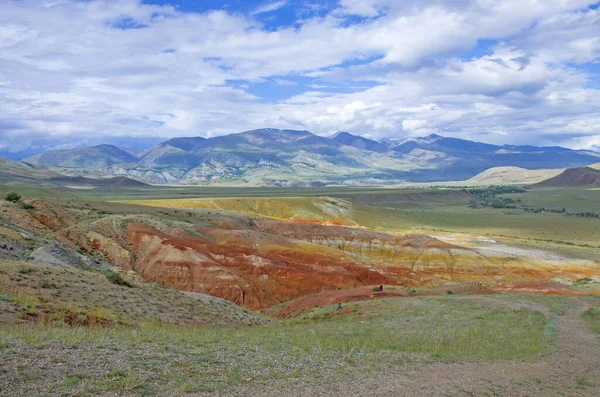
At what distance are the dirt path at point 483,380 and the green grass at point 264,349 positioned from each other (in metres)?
0.77

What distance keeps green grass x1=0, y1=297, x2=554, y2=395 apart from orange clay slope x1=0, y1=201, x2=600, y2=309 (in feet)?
75.9

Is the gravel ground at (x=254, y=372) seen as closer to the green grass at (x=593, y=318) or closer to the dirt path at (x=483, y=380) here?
the dirt path at (x=483, y=380)

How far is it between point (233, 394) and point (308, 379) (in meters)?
2.57

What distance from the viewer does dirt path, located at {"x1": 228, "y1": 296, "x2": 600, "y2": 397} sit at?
1237 centimetres

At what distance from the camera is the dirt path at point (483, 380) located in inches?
487

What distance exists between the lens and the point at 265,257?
2063 inches

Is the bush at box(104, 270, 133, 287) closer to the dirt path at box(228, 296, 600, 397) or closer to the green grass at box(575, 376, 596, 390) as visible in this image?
the dirt path at box(228, 296, 600, 397)

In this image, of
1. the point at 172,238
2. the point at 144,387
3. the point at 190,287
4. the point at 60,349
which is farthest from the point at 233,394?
the point at 172,238

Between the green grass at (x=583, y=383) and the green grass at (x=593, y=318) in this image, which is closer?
the green grass at (x=583, y=383)

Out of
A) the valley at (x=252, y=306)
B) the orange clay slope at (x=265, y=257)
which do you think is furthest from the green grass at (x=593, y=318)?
the orange clay slope at (x=265, y=257)

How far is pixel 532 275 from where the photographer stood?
6319 centimetres

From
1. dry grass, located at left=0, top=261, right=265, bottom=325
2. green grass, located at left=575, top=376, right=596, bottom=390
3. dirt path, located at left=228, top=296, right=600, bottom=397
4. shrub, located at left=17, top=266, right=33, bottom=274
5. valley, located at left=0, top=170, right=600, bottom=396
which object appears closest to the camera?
dirt path, located at left=228, top=296, right=600, bottom=397

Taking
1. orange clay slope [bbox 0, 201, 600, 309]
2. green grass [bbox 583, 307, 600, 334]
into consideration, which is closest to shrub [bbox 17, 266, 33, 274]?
orange clay slope [bbox 0, 201, 600, 309]

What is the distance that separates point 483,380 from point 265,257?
3925cm
